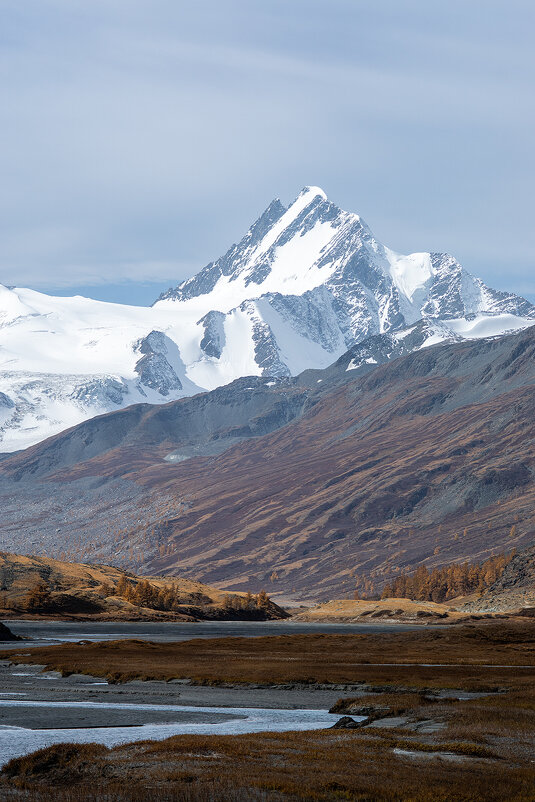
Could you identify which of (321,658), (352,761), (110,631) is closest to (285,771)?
(352,761)

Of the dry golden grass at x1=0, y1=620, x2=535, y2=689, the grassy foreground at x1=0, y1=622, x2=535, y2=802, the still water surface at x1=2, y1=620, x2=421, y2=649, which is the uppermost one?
the grassy foreground at x1=0, y1=622, x2=535, y2=802

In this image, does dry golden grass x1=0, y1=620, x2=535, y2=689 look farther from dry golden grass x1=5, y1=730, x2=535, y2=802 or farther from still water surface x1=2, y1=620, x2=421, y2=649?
dry golden grass x1=5, y1=730, x2=535, y2=802

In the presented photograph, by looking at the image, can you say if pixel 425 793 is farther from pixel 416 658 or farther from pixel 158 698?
pixel 416 658

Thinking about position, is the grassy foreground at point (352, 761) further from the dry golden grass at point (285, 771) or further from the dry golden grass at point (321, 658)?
the dry golden grass at point (321, 658)

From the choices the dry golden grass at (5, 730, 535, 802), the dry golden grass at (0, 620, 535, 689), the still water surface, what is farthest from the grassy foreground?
the still water surface

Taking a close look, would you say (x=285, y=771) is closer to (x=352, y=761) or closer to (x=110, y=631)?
(x=352, y=761)

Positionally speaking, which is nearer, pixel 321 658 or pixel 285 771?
pixel 285 771

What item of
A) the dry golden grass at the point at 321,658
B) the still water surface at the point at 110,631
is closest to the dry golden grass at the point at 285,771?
the dry golden grass at the point at 321,658

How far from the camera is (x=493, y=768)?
1246 inches

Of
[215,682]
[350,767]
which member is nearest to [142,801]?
[350,767]

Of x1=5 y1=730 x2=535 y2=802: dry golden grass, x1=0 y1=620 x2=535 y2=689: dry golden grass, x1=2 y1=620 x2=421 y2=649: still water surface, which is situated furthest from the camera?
x1=2 y1=620 x2=421 y2=649: still water surface

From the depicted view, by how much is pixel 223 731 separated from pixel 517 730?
539 inches

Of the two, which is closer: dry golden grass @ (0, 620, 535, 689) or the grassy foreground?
the grassy foreground

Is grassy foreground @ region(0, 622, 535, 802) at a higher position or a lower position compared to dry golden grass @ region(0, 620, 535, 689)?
higher
